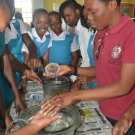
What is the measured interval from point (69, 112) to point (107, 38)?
16.2 inches

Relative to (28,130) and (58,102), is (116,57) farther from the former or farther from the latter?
(28,130)

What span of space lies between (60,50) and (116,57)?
1.28 meters

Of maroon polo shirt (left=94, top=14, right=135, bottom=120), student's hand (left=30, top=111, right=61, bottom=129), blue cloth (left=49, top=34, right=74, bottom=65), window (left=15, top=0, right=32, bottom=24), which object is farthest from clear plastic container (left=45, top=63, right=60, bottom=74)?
window (left=15, top=0, right=32, bottom=24)

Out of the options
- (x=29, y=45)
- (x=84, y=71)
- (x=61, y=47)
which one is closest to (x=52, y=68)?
(x=84, y=71)

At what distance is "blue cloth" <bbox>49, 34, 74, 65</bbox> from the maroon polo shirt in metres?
1.10

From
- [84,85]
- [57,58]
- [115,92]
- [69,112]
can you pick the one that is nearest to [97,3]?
[115,92]

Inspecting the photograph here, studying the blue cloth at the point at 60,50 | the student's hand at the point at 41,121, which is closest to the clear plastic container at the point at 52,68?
the student's hand at the point at 41,121

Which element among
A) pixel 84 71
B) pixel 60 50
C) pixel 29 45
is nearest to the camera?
pixel 84 71

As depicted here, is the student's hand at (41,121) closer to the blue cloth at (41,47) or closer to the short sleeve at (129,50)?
the short sleeve at (129,50)

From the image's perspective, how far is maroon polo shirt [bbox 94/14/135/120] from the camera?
0.78 m

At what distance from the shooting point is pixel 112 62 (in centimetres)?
86

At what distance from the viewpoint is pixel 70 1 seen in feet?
6.81

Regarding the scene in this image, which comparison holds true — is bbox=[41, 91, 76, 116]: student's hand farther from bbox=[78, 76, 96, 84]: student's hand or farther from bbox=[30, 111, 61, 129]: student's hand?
bbox=[78, 76, 96, 84]: student's hand

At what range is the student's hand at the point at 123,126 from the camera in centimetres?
73
